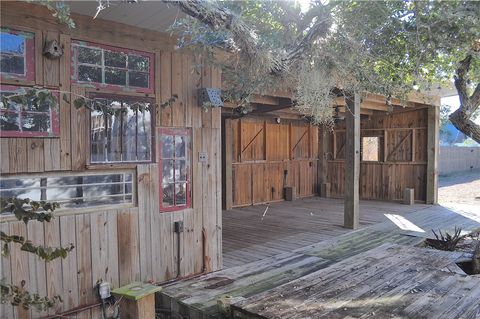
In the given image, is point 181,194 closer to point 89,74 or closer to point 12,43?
point 89,74

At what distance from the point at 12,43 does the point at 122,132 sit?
42.9 inches

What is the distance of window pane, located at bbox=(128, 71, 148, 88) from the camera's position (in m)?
3.53

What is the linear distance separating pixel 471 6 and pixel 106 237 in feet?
13.6

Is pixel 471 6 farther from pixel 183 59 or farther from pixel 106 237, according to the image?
pixel 106 237

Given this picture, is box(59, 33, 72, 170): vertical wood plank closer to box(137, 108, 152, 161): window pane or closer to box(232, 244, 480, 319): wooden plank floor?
box(137, 108, 152, 161): window pane

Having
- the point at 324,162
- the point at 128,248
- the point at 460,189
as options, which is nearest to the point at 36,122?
the point at 128,248

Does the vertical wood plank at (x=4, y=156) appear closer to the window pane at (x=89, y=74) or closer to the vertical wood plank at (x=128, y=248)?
the window pane at (x=89, y=74)

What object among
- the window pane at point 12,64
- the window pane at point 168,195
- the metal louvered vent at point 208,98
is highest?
the window pane at point 12,64

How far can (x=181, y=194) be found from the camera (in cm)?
396

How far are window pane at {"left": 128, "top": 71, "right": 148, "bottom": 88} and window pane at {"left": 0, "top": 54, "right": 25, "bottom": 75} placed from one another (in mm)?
896

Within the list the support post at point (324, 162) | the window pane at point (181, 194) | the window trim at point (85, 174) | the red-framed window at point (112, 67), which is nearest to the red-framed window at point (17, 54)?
the red-framed window at point (112, 67)

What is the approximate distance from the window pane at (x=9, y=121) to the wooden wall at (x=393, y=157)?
9162 millimetres

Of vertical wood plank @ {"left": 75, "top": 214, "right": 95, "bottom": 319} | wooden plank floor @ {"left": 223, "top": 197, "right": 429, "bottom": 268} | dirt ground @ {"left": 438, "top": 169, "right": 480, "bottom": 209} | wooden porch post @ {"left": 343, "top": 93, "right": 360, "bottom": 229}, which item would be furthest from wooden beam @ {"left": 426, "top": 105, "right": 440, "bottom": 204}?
vertical wood plank @ {"left": 75, "top": 214, "right": 95, "bottom": 319}

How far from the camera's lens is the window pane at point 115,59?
11.1 feet
